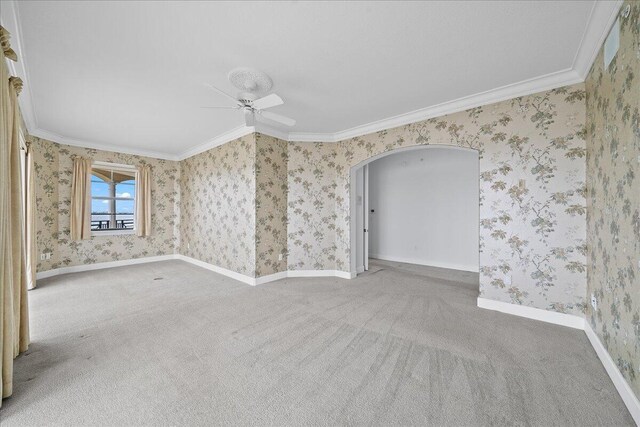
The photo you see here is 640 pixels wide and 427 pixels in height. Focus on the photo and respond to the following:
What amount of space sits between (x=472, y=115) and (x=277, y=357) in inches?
134

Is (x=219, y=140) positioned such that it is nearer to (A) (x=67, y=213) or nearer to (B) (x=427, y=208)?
(A) (x=67, y=213)

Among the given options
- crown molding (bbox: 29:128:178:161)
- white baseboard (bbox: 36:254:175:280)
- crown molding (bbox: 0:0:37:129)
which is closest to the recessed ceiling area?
crown molding (bbox: 0:0:37:129)

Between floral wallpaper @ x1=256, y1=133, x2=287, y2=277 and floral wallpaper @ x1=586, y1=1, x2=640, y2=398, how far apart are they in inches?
146

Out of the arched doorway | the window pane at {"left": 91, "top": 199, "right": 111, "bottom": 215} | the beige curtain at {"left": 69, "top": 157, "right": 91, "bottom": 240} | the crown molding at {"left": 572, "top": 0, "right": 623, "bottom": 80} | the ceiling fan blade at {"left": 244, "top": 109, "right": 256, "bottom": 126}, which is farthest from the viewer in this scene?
the window pane at {"left": 91, "top": 199, "right": 111, "bottom": 215}

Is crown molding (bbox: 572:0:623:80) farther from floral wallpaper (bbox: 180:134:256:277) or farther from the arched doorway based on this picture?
floral wallpaper (bbox: 180:134:256:277)

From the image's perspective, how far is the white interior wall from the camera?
4.98m

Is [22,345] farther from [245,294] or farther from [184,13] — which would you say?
[184,13]

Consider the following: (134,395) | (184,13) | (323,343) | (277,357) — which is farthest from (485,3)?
(134,395)

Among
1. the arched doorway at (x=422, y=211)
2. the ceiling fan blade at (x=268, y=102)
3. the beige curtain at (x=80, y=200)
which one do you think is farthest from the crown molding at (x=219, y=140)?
the arched doorway at (x=422, y=211)

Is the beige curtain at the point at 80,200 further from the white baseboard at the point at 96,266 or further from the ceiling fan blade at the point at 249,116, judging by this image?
the ceiling fan blade at the point at 249,116

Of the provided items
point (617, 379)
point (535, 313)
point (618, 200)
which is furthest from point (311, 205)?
point (617, 379)

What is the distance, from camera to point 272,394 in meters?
1.58

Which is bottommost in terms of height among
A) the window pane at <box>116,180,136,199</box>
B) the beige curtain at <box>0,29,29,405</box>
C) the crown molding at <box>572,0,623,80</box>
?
the beige curtain at <box>0,29,29,405</box>

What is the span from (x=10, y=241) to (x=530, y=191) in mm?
4546
